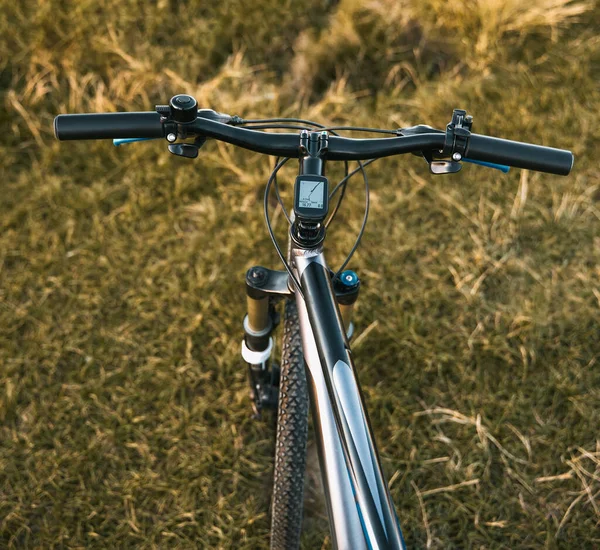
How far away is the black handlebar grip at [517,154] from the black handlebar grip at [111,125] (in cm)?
82

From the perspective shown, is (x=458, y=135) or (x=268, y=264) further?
(x=268, y=264)

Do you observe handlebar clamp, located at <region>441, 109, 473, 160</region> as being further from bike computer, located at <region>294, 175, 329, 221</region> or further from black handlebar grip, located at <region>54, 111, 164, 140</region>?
black handlebar grip, located at <region>54, 111, 164, 140</region>

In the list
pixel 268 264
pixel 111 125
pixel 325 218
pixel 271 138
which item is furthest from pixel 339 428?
pixel 268 264

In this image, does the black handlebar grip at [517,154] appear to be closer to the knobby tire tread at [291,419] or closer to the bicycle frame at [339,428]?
the bicycle frame at [339,428]

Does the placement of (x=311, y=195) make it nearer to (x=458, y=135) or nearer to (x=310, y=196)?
(x=310, y=196)

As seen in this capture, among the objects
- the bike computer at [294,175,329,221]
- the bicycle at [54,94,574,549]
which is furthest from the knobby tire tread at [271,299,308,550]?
the bike computer at [294,175,329,221]

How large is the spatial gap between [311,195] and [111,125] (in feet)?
1.81

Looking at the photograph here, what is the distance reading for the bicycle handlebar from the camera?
1.55 meters

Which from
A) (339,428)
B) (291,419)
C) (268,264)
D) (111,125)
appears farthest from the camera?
(268,264)

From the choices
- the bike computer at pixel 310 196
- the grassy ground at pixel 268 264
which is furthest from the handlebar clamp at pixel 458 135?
the grassy ground at pixel 268 264

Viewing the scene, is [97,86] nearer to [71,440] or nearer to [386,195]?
[386,195]

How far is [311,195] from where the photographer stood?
150 cm

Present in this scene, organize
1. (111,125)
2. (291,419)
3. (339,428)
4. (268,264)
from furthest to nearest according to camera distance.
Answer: (268,264) < (291,419) < (111,125) < (339,428)

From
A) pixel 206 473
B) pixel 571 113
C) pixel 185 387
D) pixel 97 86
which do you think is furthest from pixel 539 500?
pixel 97 86
